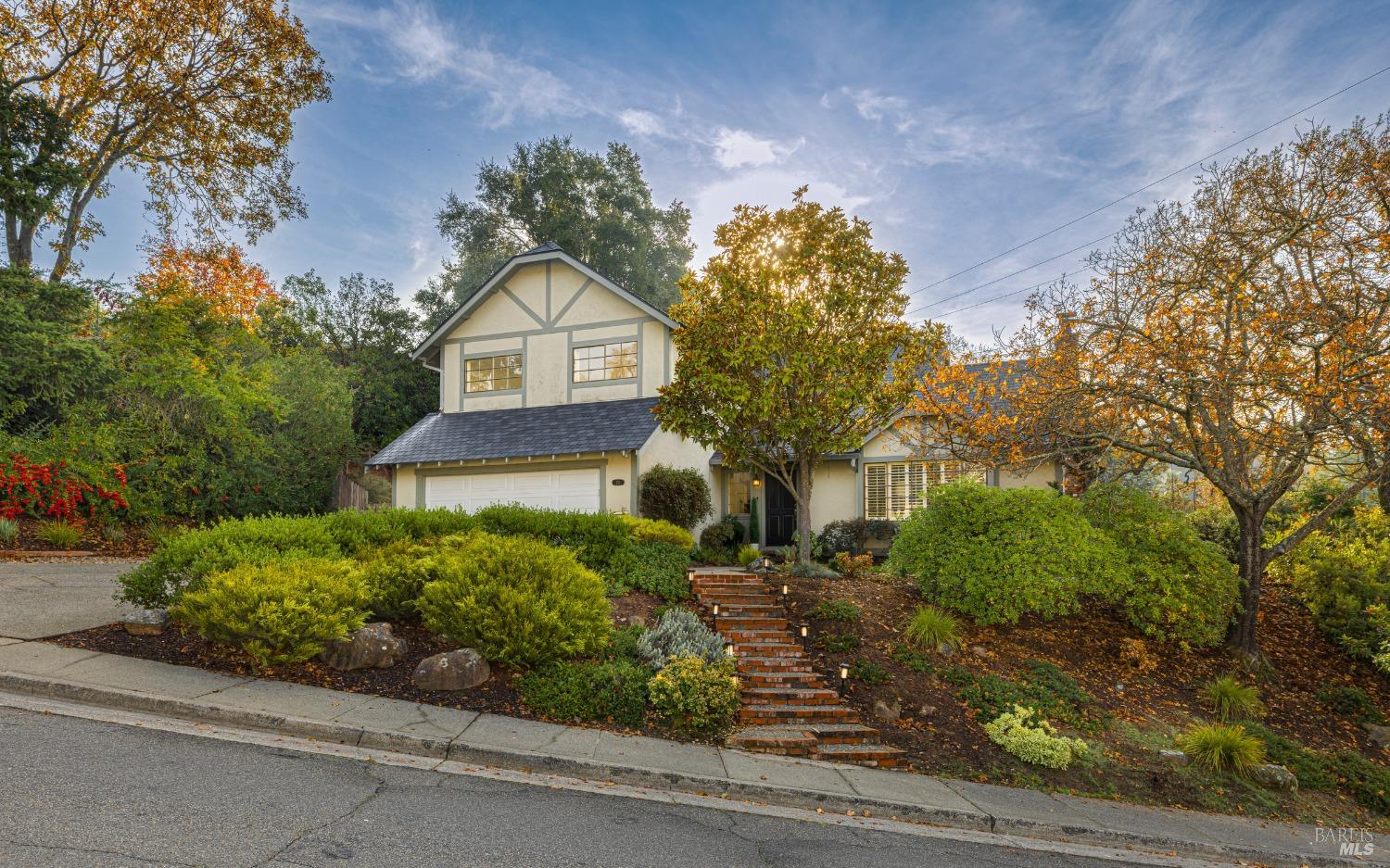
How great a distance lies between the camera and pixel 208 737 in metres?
5.11

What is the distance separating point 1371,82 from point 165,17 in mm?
23852

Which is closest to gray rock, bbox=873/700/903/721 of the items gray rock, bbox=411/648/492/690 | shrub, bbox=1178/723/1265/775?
shrub, bbox=1178/723/1265/775

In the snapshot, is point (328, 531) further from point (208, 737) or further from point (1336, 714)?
point (1336, 714)

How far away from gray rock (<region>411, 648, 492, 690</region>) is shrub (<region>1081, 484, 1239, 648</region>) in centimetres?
814

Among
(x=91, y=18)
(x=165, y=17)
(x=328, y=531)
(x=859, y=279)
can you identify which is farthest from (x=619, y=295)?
(x=91, y=18)

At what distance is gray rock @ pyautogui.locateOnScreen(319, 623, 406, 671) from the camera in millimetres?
6875

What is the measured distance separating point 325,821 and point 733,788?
296 centimetres

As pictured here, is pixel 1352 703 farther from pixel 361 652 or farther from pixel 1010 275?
pixel 361 652

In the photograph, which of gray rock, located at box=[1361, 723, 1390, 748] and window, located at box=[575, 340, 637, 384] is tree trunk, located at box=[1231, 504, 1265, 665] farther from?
window, located at box=[575, 340, 637, 384]

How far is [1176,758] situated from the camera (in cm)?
709

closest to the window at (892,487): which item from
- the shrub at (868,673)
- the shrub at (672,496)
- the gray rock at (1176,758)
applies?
the shrub at (672,496)

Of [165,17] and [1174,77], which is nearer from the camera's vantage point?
[1174,77]

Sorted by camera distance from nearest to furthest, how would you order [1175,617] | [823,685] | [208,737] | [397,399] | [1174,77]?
1. [208,737]
2. [823,685]
3. [1175,617]
4. [1174,77]
5. [397,399]

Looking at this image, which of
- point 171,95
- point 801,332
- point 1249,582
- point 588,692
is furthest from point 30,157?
point 1249,582
